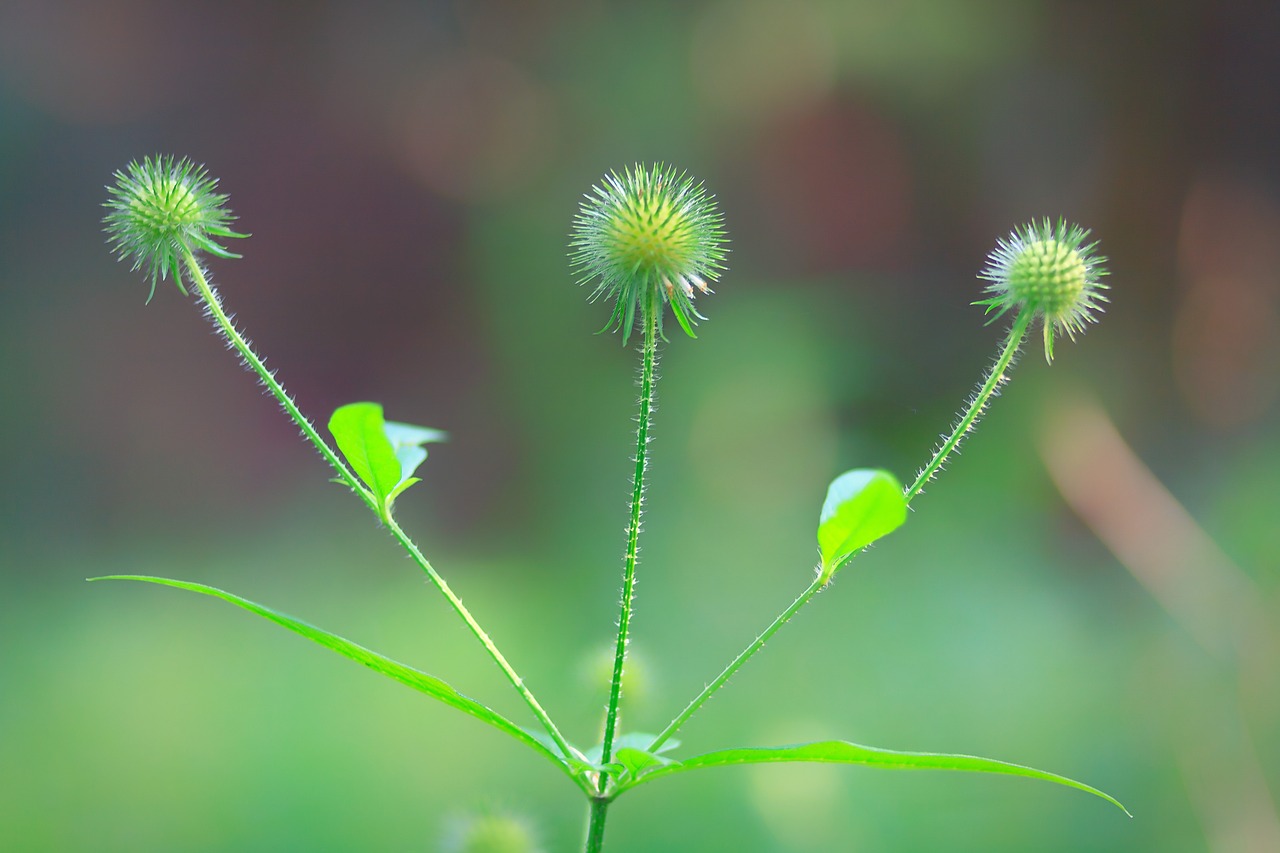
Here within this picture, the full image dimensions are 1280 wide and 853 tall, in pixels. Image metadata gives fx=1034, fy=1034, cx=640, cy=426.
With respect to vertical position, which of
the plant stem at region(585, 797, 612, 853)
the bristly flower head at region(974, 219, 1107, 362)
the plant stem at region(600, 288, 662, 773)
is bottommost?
the plant stem at region(585, 797, 612, 853)

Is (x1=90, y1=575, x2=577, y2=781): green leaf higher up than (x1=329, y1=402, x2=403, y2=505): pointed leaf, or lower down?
lower down

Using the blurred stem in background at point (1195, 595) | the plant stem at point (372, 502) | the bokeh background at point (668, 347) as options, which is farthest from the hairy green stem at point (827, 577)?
the blurred stem in background at point (1195, 595)

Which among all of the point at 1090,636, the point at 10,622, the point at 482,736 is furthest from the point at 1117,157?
the point at 10,622

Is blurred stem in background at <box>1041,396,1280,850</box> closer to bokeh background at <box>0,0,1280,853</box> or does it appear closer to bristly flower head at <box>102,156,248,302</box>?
bokeh background at <box>0,0,1280,853</box>

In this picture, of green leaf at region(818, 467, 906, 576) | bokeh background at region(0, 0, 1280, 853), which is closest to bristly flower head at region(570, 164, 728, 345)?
green leaf at region(818, 467, 906, 576)

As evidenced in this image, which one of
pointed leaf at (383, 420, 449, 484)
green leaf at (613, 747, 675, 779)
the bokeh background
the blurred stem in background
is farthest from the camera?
the bokeh background

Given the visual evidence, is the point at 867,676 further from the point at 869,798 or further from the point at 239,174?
the point at 239,174

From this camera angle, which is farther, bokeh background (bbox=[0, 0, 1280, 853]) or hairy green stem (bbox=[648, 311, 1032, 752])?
bokeh background (bbox=[0, 0, 1280, 853])

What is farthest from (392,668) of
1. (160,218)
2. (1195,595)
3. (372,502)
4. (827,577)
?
(1195,595)

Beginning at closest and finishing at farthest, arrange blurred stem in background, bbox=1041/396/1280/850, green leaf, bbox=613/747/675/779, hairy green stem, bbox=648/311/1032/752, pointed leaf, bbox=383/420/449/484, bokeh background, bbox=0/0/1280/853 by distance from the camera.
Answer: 1. green leaf, bbox=613/747/675/779
2. hairy green stem, bbox=648/311/1032/752
3. pointed leaf, bbox=383/420/449/484
4. blurred stem in background, bbox=1041/396/1280/850
5. bokeh background, bbox=0/0/1280/853
